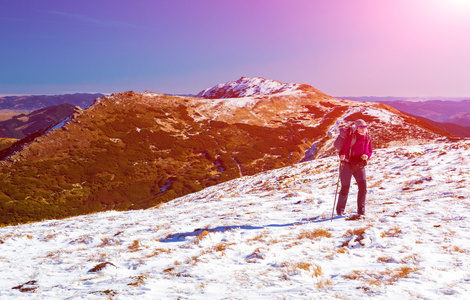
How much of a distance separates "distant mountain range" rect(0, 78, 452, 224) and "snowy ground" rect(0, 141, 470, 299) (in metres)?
80.8

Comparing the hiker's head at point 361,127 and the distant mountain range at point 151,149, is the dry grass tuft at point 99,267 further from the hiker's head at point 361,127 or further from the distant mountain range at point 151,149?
the distant mountain range at point 151,149

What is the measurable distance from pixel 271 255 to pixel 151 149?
4857 inches

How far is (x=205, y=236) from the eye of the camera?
9406 millimetres

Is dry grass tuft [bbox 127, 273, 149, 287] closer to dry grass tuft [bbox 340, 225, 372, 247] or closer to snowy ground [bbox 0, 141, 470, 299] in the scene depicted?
snowy ground [bbox 0, 141, 470, 299]

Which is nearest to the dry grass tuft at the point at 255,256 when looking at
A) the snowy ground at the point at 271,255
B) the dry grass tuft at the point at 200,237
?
the snowy ground at the point at 271,255

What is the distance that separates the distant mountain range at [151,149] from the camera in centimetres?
9125

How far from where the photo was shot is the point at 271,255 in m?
7.26

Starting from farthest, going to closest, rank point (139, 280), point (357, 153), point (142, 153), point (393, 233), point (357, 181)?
point (142, 153), point (357, 181), point (357, 153), point (393, 233), point (139, 280)

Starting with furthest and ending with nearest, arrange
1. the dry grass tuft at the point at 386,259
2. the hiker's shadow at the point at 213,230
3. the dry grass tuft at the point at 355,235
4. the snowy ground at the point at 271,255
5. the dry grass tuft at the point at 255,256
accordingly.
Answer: the hiker's shadow at the point at 213,230, the dry grass tuft at the point at 355,235, the dry grass tuft at the point at 255,256, the dry grass tuft at the point at 386,259, the snowy ground at the point at 271,255

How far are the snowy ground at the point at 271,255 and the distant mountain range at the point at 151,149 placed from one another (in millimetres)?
80799

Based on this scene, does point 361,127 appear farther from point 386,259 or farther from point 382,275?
point 382,275

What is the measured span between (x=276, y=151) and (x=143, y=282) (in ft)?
398

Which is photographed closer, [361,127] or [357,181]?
[361,127]

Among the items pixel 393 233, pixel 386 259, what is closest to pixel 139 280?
pixel 386 259
